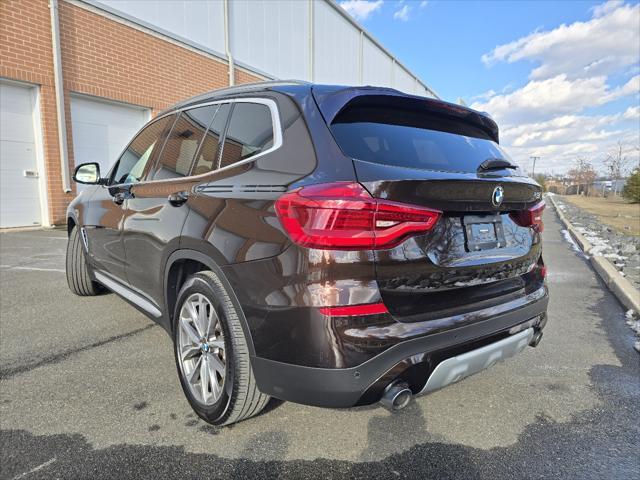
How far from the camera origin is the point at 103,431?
2.30 m

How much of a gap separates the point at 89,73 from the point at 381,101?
408 inches

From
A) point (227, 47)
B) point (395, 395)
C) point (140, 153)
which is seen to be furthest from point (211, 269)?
point (227, 47)

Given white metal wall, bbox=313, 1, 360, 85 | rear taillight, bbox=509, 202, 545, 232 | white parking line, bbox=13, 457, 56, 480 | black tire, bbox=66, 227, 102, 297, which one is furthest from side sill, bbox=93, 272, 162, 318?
white metal wall, bbox=313, 1, 360, 85

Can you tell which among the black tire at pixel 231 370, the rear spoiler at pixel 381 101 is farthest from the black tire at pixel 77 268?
the rear spoiler at pixel 381 101

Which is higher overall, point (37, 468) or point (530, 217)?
point (530, 217)

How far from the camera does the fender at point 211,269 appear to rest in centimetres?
202

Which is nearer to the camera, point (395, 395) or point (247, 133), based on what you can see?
point (395, 395)

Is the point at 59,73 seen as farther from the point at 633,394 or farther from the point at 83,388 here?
the point at 633,394

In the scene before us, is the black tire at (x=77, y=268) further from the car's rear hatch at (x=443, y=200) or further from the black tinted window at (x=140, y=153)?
the car's rear hatch at (x=443, y=200)

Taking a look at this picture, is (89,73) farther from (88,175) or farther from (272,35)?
(272,35)

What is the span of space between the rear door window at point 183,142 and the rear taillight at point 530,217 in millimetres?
1941

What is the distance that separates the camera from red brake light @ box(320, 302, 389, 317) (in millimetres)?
1729

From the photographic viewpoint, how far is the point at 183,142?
2918 mm

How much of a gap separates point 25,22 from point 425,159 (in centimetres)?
1027
